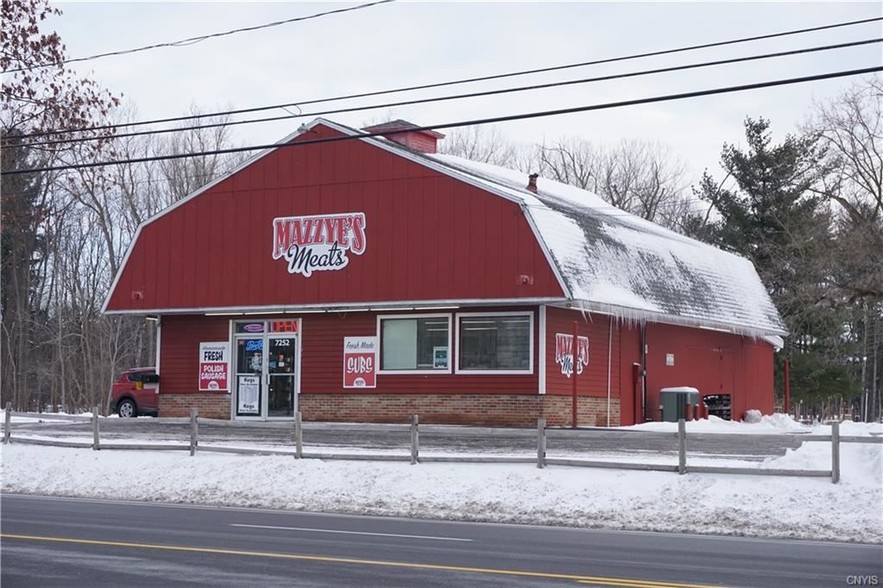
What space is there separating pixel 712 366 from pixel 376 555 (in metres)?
26.9

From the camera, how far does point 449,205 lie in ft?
99.6

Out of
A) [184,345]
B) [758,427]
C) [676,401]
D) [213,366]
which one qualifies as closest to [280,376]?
[213,366]

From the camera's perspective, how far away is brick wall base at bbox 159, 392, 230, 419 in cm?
3369

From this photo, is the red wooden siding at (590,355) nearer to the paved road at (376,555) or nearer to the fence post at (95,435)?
the fence post at (95,435)

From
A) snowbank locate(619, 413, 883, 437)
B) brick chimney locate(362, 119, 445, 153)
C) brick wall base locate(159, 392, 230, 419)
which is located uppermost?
brick chimney locate(362, 119, 445, 153)

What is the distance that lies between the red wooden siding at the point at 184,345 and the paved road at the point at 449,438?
177 inches

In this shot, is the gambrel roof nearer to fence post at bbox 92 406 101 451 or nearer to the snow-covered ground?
fence post at bbox 92 406 101 451

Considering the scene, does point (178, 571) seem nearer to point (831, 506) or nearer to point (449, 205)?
point (831, 506)

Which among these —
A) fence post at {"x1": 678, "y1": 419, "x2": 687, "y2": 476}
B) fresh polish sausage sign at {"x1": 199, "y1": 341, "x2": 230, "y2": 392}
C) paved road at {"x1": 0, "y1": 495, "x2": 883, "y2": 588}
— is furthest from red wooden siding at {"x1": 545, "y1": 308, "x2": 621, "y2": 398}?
paved road at {"x1": 0, "y1": 495, "x2": 883, "y2": 588}

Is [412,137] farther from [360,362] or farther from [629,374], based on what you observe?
[629,374]

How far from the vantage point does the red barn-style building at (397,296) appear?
2972 cm

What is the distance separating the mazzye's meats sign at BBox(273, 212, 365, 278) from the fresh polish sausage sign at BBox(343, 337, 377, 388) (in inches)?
79.7

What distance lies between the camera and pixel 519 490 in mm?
20953

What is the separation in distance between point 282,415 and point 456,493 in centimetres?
1298
